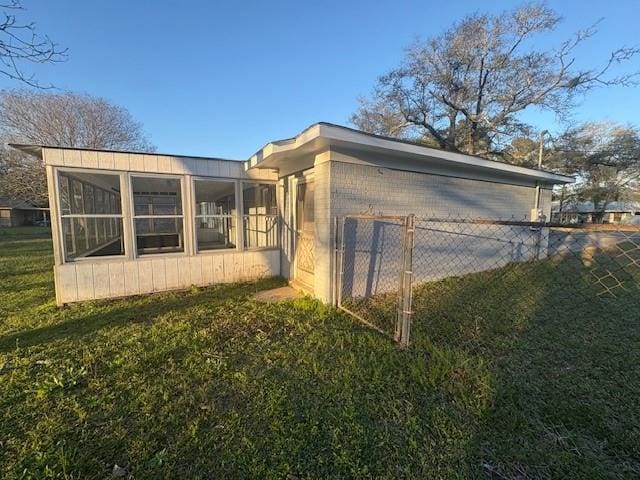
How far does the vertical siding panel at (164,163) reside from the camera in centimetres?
500

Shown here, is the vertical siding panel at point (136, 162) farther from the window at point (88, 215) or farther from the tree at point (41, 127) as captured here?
the tree at point (41, 127)

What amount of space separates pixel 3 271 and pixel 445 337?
10305 mm

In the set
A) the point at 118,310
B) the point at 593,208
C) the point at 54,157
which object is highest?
the point at 593,208

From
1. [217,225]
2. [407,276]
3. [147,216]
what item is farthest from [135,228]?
[407,276]

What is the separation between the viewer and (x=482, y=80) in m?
14.7

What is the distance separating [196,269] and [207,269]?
0.20m

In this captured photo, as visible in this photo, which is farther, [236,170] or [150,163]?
[236,170]

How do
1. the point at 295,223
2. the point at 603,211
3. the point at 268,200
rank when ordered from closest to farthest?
the point at 295,223 → the point at 268,200 → the point at 603,211

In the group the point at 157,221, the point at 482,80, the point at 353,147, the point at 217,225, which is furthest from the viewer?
the point at 482,80

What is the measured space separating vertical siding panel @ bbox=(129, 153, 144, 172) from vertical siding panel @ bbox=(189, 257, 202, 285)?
6.08 ft

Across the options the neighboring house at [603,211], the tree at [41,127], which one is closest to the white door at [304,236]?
the tree at [41,127]

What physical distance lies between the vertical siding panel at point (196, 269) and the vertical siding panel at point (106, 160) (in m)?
2.07

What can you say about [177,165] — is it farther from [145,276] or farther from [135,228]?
[145,276]

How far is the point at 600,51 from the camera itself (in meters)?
11.4
